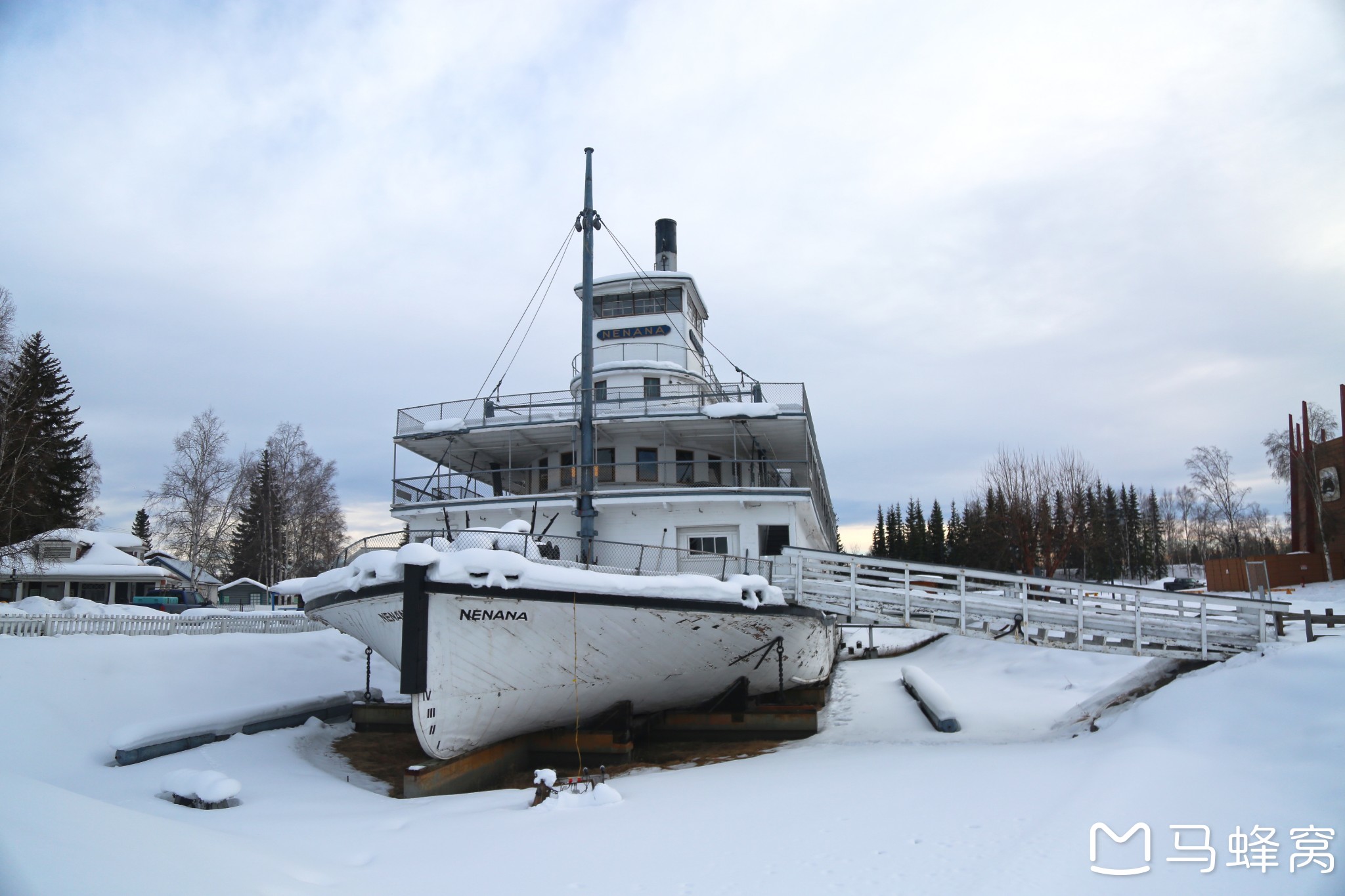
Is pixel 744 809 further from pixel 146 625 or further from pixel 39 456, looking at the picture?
pixel 39 456

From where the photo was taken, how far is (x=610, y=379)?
2041 centimetres

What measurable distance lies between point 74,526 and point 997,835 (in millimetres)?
41779

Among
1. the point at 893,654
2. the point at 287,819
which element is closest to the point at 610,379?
the point at 287,819

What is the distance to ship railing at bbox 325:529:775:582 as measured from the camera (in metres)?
10.8

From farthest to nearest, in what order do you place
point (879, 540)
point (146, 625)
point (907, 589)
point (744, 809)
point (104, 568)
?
point (879, 540)
point (104, 568)
point (146, 625)
point (907, 589)
point (744, 809)

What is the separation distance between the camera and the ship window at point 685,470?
59.1 ft

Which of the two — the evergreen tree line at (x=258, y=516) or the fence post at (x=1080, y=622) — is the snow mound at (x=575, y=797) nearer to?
the fence post at (x=1080, y=622)

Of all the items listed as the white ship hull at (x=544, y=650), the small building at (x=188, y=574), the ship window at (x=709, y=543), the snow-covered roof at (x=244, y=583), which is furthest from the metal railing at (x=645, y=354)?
the snow-covered roof at (x=244, y=583)

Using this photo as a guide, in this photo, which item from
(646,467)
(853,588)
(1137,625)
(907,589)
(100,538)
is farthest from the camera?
(100,538)

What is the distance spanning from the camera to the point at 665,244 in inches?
944

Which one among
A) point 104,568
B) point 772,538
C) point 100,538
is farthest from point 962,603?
point 100,538

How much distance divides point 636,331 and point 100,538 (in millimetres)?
36695

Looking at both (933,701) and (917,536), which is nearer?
(933,701)

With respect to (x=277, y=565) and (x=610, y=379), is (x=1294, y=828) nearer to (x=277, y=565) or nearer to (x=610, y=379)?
(x=610, y=379)
